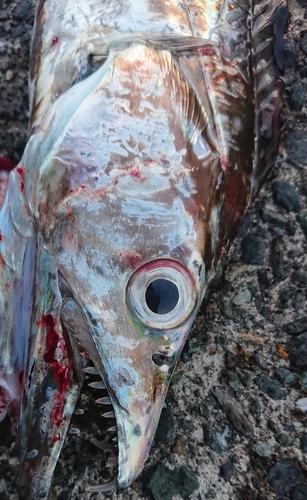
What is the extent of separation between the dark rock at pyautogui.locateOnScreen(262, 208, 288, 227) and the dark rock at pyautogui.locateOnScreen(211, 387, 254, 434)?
3.15 ft

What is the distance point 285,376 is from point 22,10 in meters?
2.59

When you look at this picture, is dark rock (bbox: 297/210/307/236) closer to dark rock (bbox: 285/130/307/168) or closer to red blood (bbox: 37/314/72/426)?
dark rock (bbox: 285/130/307/168)

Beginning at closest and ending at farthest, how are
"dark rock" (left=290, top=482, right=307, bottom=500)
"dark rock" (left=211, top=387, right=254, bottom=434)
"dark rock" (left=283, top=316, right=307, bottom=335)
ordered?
"dark rock" (left=290, top=482, right=307, bottom=500) < "dark rock" (left=211, top=387, right=254, bottom=434) < "dark rock" (left=283, top=316, right=307, bottom=335)

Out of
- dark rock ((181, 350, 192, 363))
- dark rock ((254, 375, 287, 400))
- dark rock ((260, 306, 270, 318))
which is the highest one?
dark rock ((260, 306, 270, 318))

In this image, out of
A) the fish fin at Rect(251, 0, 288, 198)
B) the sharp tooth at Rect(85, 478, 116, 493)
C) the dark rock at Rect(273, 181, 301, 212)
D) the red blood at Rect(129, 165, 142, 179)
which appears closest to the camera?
the red blood at Rect(129, 165, 142, 179)

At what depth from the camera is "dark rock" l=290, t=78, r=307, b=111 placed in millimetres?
2859

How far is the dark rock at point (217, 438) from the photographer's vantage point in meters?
2.55

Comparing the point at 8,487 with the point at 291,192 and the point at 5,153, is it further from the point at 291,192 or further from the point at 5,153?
the point at 291,192

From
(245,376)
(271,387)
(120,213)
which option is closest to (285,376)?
(271,387)

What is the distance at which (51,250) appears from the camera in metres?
1.93

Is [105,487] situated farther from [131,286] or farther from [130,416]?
[131,286]

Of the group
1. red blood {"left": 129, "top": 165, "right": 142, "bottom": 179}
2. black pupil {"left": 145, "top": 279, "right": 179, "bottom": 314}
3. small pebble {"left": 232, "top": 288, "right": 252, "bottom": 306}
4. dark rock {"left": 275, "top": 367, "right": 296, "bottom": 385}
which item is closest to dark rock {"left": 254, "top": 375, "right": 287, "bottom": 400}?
dark rock {"left": 275, "top": 367, "right": 296, "bottom": 385}

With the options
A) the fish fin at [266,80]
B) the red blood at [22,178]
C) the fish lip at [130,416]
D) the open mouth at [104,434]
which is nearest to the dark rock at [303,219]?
the fish fin at [266,80]

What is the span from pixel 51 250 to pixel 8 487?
50.8 inches
